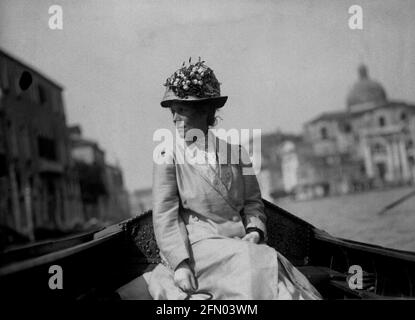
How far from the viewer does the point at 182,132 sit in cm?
244

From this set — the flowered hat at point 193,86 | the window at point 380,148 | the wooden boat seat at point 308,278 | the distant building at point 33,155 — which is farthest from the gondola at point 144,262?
the flowered hat at point 193,86

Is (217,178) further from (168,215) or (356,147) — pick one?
(356,147)

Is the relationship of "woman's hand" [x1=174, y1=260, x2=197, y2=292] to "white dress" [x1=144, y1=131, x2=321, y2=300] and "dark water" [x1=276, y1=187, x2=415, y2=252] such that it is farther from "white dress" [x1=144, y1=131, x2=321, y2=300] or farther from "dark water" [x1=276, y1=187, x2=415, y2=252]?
"dark water" [x1=276, y1=187, x2=415, y2=252]

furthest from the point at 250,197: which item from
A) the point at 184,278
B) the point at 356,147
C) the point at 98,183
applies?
the point at 356,147

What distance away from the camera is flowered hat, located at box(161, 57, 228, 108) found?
2.34 meters

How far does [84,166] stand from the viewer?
122 inches

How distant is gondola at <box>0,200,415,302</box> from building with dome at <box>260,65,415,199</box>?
2.28 feet

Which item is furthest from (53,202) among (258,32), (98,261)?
(258,32)

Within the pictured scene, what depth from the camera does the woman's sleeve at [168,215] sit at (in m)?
2.19

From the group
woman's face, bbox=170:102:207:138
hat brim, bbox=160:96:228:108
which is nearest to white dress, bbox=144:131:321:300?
woman's face, bbox=170:102:207:138

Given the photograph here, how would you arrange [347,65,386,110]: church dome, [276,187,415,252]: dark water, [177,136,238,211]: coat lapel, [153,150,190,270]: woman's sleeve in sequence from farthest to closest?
[276,187,415,252]: dark water < [347,65,386,110]: church dome < [177,136,238,211]: coat lapel < [153,150,190,270]: woman's sleeve

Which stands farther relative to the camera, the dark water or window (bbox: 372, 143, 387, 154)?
the dark water

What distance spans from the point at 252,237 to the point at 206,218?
252 millimetres
